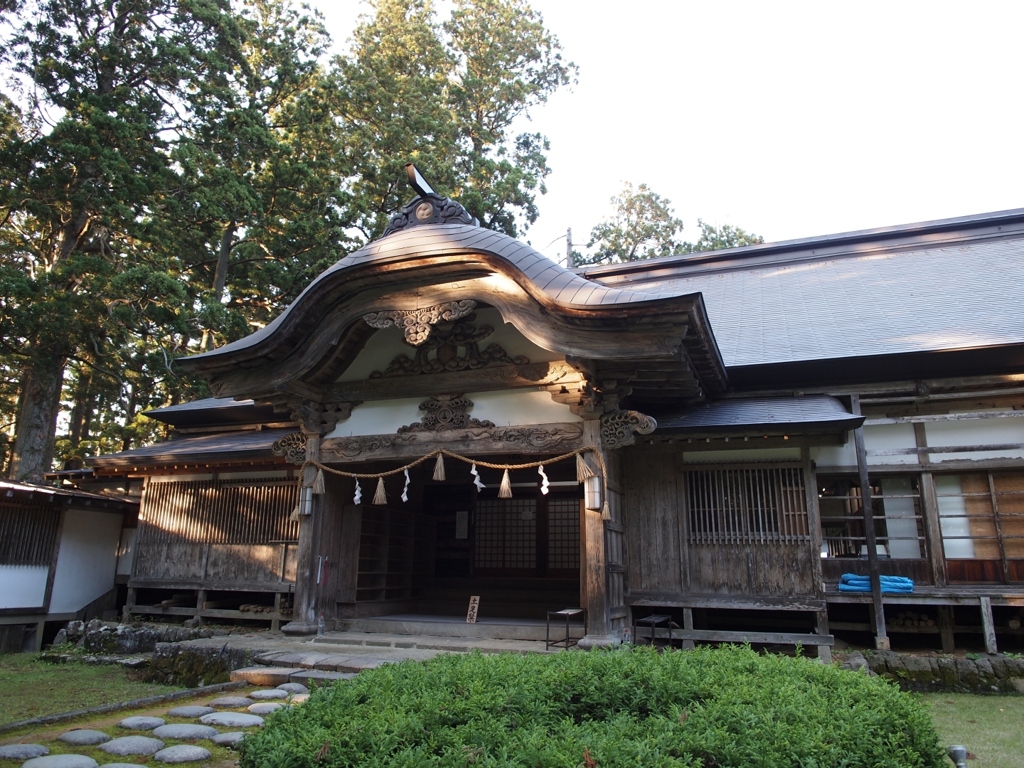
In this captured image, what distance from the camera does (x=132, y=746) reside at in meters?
5.14

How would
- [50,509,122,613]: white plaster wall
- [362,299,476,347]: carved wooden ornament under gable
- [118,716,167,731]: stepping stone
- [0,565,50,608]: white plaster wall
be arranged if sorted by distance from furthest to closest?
[50,509,122,613]: white plaster wall < [0,565,50,608]: white plaster wall < [362,299,476,347]: carved wooden ornament under gable < [118,716,167,731]: stepping stone

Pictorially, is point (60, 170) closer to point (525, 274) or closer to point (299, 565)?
point (299, 565)

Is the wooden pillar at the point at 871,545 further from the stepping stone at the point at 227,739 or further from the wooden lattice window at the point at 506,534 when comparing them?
the stepping stone at the point at 227,739

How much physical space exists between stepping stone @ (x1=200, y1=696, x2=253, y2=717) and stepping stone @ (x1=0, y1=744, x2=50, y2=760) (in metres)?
1.62

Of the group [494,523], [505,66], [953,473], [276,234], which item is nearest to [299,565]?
[494,523]

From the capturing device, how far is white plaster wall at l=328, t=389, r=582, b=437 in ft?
30.2

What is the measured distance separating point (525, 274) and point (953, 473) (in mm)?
6905

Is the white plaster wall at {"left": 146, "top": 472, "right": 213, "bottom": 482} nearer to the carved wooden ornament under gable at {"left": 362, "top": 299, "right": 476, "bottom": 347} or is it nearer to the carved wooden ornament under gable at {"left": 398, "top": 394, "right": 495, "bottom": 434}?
the carved wooden ornament under gable at {"left": 398, "top": 394, "right": 495, "bottom": 434}

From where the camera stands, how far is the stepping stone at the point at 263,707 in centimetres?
631

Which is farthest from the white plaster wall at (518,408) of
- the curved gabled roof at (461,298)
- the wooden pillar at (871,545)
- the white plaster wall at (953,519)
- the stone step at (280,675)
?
the white plaster wall at (953,519)

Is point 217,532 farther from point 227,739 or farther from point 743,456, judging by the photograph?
point 743,456

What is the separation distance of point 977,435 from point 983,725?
4.49 metres

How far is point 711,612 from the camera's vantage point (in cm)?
1038

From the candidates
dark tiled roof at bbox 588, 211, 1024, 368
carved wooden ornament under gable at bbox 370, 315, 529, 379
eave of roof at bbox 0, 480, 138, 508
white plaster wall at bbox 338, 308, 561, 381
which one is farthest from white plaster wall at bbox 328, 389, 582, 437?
eave of roof at bbox 0, 480, 138, 508
